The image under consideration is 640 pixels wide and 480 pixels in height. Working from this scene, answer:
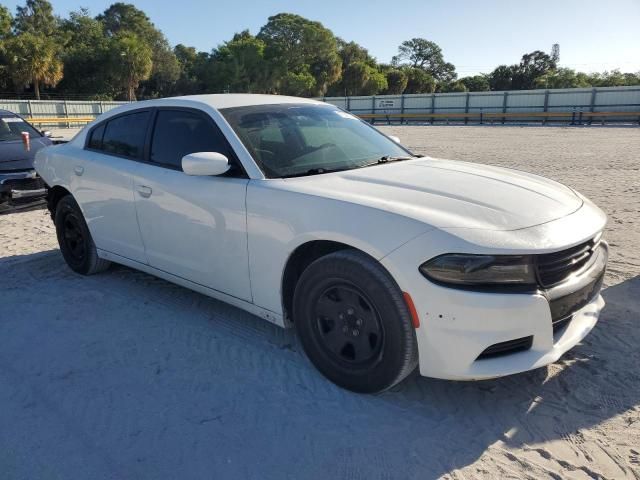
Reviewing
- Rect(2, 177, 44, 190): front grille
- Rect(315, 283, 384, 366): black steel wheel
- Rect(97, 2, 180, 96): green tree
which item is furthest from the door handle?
Rect(97, 2, 180, 96): green tree

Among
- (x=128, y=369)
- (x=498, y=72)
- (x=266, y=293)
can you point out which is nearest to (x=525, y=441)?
(x=266, y=293)

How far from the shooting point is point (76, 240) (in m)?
4.88

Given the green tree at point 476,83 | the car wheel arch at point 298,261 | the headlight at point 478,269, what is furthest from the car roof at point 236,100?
the green tree at point 476,83

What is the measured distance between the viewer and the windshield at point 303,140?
3.37 meters

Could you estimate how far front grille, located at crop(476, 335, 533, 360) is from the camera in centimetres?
247

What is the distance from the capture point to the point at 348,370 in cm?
284

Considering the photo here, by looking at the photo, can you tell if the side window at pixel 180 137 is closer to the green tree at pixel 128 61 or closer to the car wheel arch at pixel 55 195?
the car wheel arch at pixel 55 195

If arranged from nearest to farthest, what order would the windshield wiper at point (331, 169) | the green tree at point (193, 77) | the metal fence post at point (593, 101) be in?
the windshield wiper at point (331, 169) → the metal fence post at point (593, 101) → the green tree at point (193, 77)

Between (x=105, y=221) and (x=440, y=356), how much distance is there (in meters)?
3.16

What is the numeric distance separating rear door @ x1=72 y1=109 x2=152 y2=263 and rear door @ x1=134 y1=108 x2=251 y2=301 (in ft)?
0.50

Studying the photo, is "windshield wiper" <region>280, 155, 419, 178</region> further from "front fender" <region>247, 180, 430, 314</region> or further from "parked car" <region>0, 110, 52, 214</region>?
"parked car" <region>0, 110, 52, 214</region>

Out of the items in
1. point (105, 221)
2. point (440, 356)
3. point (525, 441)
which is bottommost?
point (525, 441)

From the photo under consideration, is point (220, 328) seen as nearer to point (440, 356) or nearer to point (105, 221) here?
point (105, 221)

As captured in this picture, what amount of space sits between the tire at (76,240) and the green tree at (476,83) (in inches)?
3518
